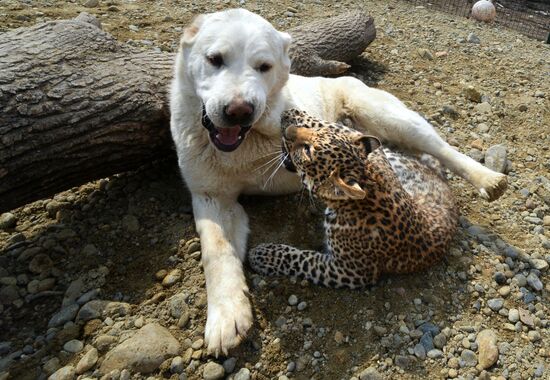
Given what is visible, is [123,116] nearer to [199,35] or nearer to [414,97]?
[199,35]

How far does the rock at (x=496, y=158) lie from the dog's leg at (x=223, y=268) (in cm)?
273

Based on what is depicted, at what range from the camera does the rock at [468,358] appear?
3143mm

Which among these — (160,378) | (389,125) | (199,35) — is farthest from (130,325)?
(389,125)

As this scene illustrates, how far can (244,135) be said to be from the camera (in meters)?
3.94

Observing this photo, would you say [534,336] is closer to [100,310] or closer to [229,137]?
[229,137]

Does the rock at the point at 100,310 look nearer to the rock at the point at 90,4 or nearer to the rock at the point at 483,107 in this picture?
the rock at the point at 483,107

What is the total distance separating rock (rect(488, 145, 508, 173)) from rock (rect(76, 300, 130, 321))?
3.87 metres

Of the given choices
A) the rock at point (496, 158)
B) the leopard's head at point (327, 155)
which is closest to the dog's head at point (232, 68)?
the leopard's head at point (327, 155)

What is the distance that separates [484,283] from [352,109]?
2.19 meters

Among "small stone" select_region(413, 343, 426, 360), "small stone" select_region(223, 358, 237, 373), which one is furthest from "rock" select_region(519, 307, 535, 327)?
"small stone" select_region(223, 358, 237, 373)

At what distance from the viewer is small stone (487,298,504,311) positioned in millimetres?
3506

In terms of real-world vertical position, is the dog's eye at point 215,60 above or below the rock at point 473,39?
above

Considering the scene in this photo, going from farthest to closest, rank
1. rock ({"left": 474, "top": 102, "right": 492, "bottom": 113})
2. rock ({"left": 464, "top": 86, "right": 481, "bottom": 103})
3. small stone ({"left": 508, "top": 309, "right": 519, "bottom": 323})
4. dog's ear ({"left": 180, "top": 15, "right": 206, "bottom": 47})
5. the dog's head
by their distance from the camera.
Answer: rock ({"left": 464, "top": 86, "right": 481, "bottom": 103}) → rock ({"left": 474, "top": 102, "right": 492, "bottom": 113}) → dog's ear ({"left": 180, "top": 15, "right": 206, "bottom": 47}) → the dog's head → small stone ({"left": 508, "top": 309, "right": 519, "bottom": 323})

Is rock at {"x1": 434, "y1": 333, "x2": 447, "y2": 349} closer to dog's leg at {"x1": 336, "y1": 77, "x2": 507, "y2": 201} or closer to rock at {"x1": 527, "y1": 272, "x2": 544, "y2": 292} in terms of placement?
rock at {"x1": 527, "y1": 272, "x2": 544, "y2": 292}
